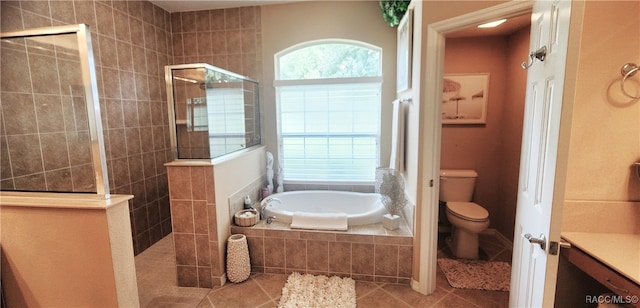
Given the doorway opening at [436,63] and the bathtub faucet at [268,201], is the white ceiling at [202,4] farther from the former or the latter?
the bathtub faucet at [268,201]

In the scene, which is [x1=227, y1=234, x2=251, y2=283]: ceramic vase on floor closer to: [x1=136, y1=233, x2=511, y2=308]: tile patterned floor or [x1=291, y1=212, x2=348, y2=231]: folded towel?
[x1=136, y1=233, x2=511, y2=308]: tile patterned floor

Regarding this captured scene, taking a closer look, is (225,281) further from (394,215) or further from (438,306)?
(438,306)

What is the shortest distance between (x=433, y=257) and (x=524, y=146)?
1.10 metres

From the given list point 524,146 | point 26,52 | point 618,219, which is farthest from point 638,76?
point 26,52

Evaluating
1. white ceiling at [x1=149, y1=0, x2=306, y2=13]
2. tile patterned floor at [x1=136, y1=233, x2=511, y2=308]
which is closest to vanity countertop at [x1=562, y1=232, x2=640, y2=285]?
tile patterned floor at [x1=136, y1=233, x2=511, y2=308]

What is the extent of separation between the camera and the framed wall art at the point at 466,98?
303 cm

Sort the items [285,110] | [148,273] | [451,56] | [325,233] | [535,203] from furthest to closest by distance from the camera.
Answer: [285,110] → [451,56] → [148,273] → [325,233] → [535,203]

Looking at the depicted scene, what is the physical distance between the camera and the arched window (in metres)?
3.29

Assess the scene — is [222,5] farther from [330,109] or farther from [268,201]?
[268,201]

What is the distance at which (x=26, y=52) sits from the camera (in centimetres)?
171

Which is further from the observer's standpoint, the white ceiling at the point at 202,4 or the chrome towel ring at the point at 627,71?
the white ceiling at the point at 202,4

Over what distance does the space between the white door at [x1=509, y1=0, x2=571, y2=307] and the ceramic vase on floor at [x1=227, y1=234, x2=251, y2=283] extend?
1953 mm

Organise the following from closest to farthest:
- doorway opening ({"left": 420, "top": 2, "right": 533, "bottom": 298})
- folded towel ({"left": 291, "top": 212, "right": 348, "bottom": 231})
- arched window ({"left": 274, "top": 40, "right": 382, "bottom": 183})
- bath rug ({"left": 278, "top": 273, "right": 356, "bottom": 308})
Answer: doorway opening ({"left": 420, "top": 2, "right": 533, "bottom": 298}), bath rug ({"left": 278, "top": 273, "right": 356, "bottom": 308}), folded towel ({"left": 291, "top": 212, "right": 348, "bottom": 231}), arched window ({"left": 274, "top": 40, "right": 382, "bottom": 183})

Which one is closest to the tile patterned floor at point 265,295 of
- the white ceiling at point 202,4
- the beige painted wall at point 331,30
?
the beige painted wall at point 331,30
